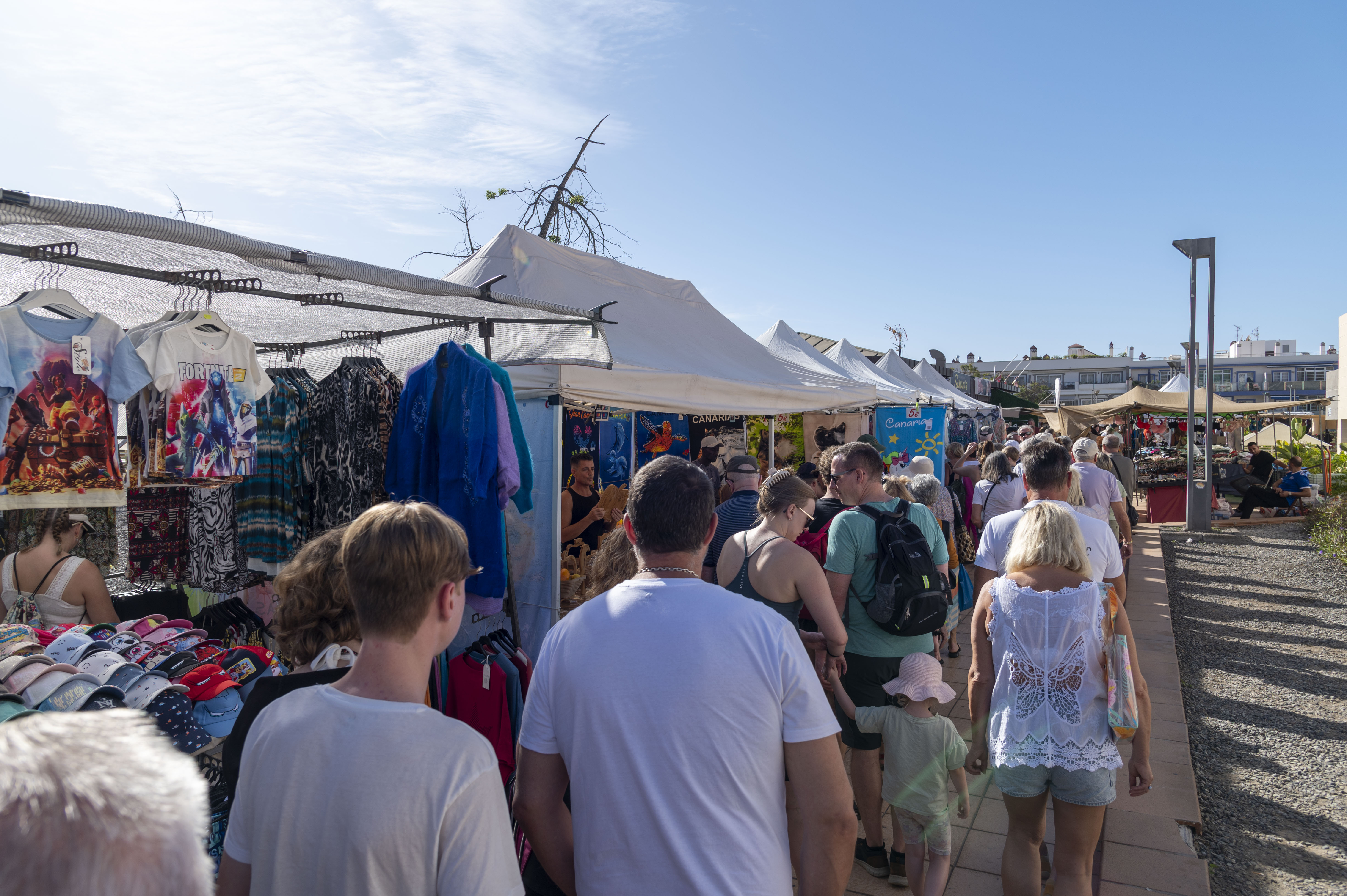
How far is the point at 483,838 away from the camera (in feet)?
4.08

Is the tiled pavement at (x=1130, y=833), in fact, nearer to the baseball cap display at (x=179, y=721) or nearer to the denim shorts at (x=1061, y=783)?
the denim shorts at (x=1061, y=783)

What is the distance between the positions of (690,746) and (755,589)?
5.90ft

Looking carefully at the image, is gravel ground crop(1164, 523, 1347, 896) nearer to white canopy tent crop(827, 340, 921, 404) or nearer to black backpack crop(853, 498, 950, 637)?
black backpack crop(853, 498, 950, 637)

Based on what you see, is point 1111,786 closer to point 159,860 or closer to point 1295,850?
point 1295,850

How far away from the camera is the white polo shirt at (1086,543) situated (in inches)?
118

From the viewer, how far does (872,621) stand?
11.0 feet

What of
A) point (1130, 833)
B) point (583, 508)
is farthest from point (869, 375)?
point (1130, 833)

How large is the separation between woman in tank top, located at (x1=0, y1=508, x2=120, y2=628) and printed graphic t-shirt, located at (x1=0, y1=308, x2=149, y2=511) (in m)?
0.37

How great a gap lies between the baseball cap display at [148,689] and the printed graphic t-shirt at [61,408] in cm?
116

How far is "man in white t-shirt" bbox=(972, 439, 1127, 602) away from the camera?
3.04m

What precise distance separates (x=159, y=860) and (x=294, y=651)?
1575 mm

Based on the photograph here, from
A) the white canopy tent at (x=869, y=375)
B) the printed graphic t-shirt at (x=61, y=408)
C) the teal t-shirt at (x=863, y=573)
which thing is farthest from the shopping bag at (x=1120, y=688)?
the white canopy tent at (x=869, y=375)

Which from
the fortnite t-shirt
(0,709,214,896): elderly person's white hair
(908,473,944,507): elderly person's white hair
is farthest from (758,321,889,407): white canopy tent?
(0,709,214,896): elderly person's white hair

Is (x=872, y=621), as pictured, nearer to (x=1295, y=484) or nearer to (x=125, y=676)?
(x=125, y=676)
